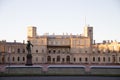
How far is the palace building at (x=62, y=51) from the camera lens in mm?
67125

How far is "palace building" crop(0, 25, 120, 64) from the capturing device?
220 ft

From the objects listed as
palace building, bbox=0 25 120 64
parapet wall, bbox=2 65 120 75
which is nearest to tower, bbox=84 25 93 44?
palace building, bbox=0 25 120 64

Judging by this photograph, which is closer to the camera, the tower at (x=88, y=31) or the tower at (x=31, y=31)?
the tower at (x=31, y=31)

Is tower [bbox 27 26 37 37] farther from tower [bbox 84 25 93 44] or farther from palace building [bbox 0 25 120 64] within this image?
tower [bbox 84 25 93 44]

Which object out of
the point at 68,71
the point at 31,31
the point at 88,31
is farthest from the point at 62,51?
the point at 68,71

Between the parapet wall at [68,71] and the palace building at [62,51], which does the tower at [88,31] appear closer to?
the palace building at [62,51]

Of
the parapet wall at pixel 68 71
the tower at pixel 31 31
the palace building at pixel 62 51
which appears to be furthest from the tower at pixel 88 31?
the parapet wall at pixel 68 71

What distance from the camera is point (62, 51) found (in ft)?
233

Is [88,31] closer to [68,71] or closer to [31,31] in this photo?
[31,31]

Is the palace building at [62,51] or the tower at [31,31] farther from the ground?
the tower at [31,31]

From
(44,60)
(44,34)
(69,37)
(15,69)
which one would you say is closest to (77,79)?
(15,69)

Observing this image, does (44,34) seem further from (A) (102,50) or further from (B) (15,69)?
(B) (15,69)

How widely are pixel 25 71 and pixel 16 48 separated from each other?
42.5 m

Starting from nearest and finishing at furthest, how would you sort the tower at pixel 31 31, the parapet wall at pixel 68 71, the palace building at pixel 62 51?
the parapet wall at pixel 68 71 → the palace building at pixel 62 51 → the tower at pixel 31 31
